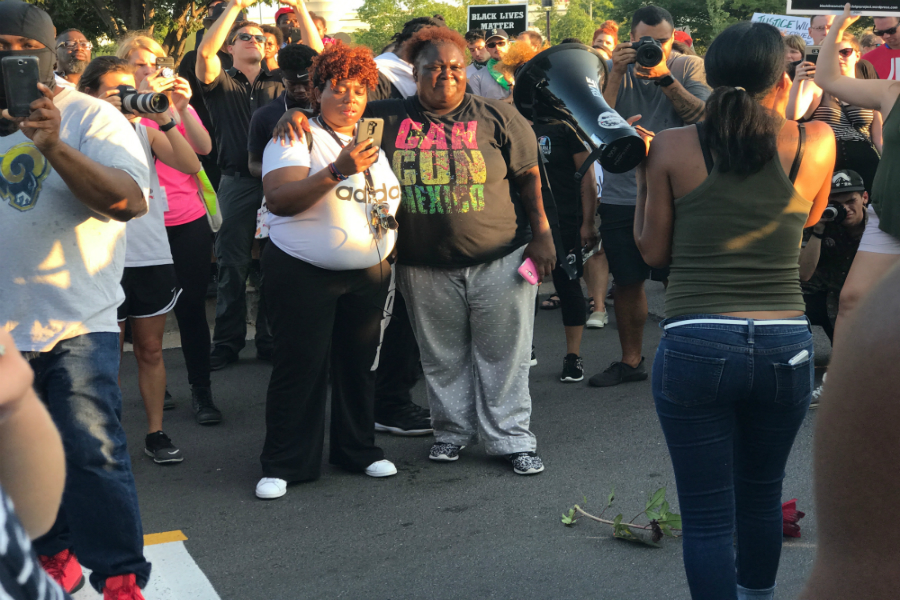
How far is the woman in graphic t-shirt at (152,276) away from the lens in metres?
4.41

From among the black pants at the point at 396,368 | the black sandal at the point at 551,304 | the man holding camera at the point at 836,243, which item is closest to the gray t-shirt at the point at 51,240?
the black pants at the point at 396,368

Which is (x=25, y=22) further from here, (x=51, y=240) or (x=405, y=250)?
(x=405, y=250)

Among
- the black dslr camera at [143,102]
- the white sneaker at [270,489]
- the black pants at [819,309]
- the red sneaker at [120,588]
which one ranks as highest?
the black dslr camera at [143,102]

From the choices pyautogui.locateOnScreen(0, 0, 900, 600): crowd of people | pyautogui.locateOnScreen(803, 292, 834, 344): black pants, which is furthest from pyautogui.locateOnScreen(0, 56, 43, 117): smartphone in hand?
pyautogui.locateOnScreen(803, 292, 834, 344): black pants

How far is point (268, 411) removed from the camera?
412 cm

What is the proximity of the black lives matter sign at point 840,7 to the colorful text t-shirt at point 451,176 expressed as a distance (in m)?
2.25

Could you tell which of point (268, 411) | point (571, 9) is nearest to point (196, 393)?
point (268, 411)

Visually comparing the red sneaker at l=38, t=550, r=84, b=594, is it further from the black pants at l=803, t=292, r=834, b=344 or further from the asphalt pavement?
the black pants at l=803, t=292, r=834, b=344

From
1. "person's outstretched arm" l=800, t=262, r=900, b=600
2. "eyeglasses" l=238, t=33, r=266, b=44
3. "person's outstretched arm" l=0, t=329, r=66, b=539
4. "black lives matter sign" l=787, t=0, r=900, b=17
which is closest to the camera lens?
"person's outstretched arm" l=800, t=262, r=900, b=600

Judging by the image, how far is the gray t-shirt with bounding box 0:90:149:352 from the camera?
8.96 feet

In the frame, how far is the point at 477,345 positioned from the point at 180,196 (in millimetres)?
1854

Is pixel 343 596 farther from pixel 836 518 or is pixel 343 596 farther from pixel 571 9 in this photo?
pixel 571 9

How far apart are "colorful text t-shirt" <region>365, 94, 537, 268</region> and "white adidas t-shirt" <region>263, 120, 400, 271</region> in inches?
9.1

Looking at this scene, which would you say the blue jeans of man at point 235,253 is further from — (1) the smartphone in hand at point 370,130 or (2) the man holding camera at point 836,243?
(2) the man holding camera at point 836,243
